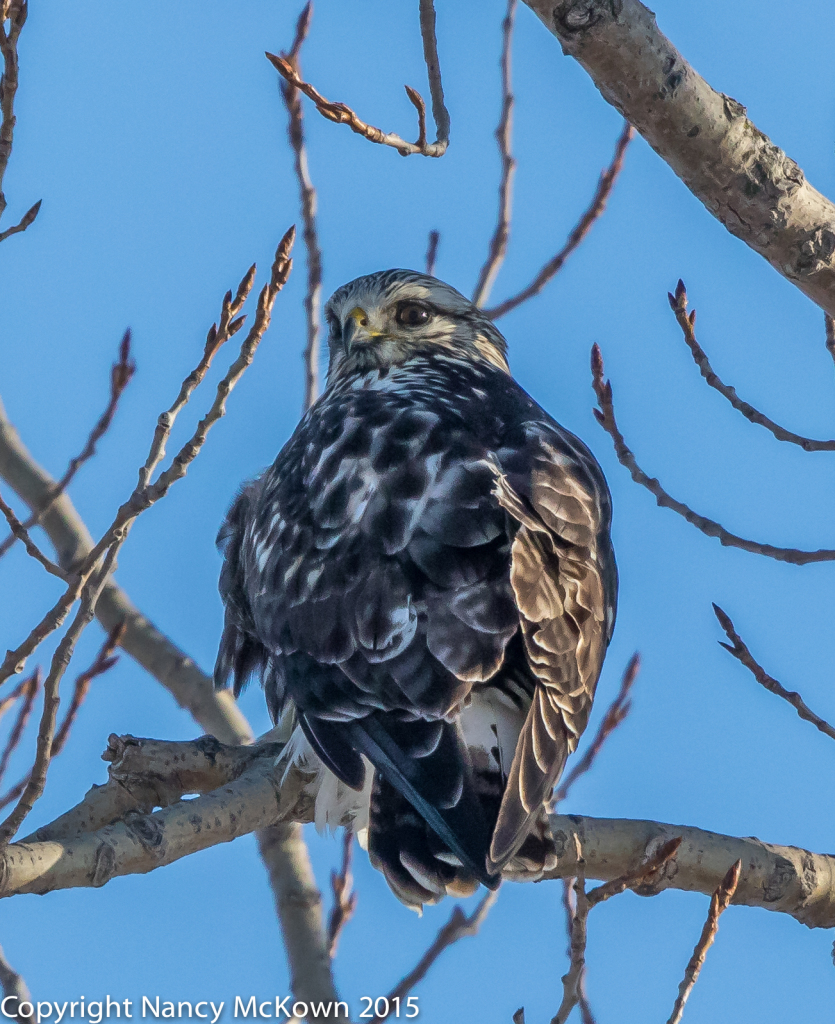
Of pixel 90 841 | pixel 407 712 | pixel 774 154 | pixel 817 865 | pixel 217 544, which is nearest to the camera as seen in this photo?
pixel 90 841

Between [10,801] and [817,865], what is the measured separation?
6.83 ft

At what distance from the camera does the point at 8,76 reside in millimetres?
2725

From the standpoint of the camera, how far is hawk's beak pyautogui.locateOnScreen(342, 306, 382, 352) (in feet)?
14.8

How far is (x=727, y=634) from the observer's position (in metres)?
3.63

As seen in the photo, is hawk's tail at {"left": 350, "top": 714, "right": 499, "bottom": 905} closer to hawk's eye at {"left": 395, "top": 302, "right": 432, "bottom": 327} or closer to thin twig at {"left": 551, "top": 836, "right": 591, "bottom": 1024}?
thin twig at {"left": 551, "top": 836, "right": 591, "bottom": 1024}

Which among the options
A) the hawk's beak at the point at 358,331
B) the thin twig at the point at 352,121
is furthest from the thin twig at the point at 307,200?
the thin twig at the point at 352,121

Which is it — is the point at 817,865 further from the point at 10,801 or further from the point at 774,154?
the point at 10,801

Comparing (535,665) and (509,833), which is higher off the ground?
(535,665)

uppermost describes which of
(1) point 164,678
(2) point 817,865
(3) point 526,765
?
(1) point 164,678

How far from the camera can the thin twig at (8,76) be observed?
2.69 meters

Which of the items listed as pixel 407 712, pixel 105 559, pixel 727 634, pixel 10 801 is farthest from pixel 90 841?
pixel 727 634

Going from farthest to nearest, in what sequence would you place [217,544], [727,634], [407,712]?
1. [217,544]
2. [727,634]
3. [407,712]

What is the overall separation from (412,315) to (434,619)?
1795mm

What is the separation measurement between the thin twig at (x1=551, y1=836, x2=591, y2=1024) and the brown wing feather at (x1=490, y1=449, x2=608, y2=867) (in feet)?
1.49
